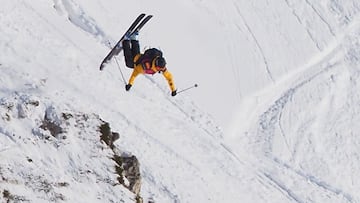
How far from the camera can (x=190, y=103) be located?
23.3m

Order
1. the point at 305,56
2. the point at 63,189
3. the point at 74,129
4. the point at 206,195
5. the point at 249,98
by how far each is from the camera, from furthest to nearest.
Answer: the point at 305,56, the point at 249,98, the point at 206,195, the point at 74,129, the point at 63,189

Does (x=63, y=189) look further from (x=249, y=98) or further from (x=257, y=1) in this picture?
(x=257, y=1)

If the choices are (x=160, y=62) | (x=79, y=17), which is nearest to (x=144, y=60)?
(x=160, y=62)

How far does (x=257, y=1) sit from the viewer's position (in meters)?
27.8

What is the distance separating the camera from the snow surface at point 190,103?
18.2 metres

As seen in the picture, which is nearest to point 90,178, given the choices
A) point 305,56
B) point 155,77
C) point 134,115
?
point 134,115

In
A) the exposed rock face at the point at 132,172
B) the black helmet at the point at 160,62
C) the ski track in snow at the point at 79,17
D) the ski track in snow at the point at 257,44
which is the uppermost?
the ski track in snow at the point at 257,44

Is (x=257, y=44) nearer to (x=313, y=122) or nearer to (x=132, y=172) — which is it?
(x=313, y=122)

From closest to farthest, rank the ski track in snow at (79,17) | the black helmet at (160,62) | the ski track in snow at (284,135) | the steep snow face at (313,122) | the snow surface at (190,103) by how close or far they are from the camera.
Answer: the black helmet at (160,62) → the snow surface at (190,103) → the ski track in snow at (79,17) → the ski track in snow at (284,135) → the steep snow face at (313,122)

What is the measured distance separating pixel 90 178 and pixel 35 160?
A: 5.03 ft

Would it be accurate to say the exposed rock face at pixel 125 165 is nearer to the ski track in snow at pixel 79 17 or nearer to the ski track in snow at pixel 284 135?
the ski track in snow at pixel 79 17

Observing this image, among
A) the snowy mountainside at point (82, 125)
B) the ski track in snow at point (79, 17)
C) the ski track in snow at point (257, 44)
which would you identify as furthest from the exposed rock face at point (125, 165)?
the ski track in snow at point (257, 44)

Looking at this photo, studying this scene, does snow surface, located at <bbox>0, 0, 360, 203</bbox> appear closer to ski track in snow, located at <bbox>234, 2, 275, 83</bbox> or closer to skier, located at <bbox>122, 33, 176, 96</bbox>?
ski track in snow, located at <bbox>234, 2, 275, 83</bbox>

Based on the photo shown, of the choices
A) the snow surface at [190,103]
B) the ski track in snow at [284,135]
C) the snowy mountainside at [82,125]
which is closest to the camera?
the snowy mountainside at [82,125]
